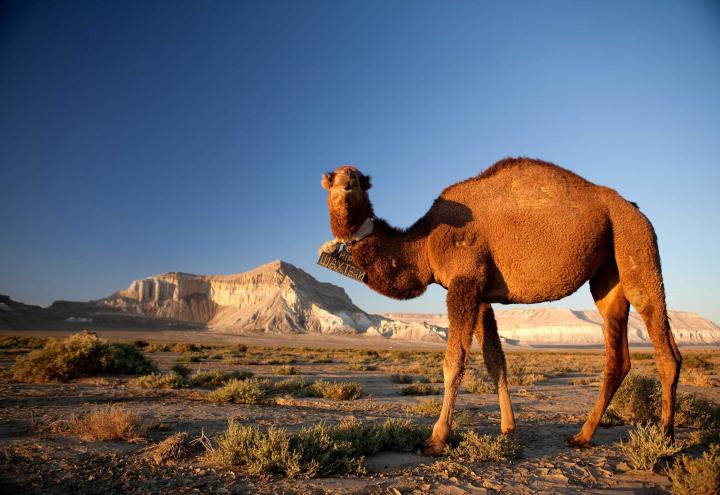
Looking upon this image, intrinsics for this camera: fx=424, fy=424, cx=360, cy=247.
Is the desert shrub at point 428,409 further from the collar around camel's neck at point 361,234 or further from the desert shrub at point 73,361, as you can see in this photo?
the desert shrub at point 73,361

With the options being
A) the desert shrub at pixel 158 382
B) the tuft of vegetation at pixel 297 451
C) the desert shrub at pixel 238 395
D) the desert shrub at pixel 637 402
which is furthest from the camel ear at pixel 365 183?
the desert shrub at pixel 158 382

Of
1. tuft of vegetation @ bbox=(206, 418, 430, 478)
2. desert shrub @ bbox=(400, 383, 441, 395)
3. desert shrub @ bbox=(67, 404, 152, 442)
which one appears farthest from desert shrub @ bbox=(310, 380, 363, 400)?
desert shrub @ bbox=(67, 404, 152, 442)

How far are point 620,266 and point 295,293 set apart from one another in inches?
3824

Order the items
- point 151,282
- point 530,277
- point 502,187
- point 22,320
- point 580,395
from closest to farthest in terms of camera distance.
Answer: point 530,277 → point 502,187 → point 580,395 → point 22,320 → point 151,282

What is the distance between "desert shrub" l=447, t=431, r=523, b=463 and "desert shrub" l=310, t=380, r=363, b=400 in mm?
6047

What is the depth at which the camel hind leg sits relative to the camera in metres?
5.92

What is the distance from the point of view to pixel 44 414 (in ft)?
23.3

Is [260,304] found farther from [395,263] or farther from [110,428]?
[395,263]

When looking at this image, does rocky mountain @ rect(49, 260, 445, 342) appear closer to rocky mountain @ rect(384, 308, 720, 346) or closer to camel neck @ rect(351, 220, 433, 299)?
rocky mountain @ rect(384, 308, 720, 346)

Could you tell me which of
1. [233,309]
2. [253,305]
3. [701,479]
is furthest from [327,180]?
[233,309]

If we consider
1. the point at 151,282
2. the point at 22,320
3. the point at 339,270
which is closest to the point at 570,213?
the point at 339,270

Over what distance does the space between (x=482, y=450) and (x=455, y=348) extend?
1233 mm

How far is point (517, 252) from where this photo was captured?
546 cm

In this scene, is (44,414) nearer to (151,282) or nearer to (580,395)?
(580,395)
